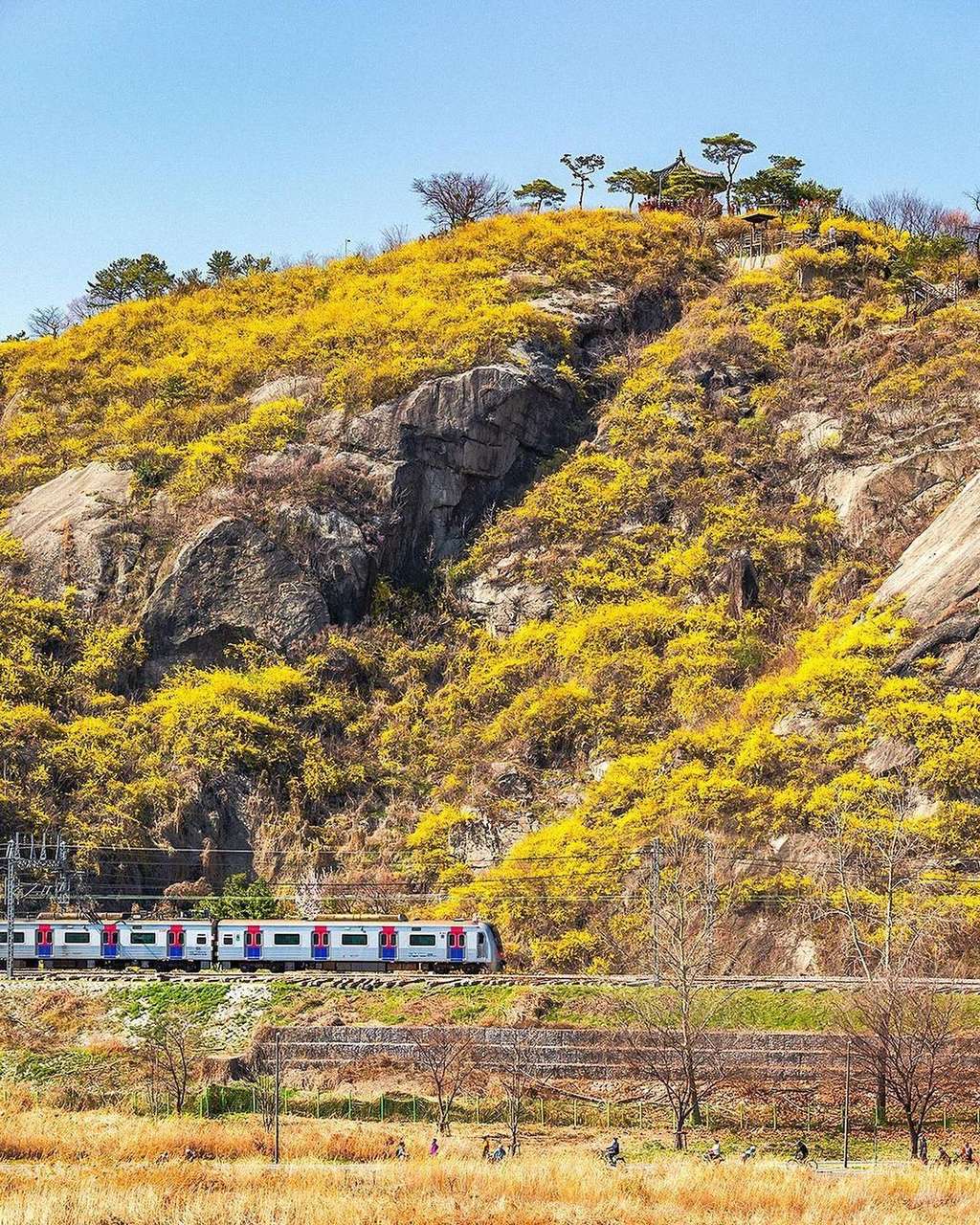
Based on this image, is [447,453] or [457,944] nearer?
[457,944]

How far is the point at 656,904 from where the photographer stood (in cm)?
4769

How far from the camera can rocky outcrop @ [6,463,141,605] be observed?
75.9m

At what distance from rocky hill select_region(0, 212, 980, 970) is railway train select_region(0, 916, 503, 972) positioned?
4021mm

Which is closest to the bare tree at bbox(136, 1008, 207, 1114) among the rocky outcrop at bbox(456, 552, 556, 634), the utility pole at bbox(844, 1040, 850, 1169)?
the utility pole at bbox(844, 1040, 850, 1169)

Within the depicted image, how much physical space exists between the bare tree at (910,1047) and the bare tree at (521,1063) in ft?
29.1

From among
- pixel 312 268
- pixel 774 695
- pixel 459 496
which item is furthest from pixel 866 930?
pixel 312 268

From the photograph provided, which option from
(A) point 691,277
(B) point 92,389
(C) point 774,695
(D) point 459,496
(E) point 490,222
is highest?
(E) point 490,222

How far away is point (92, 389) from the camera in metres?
92.9

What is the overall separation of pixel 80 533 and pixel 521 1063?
1696 inches

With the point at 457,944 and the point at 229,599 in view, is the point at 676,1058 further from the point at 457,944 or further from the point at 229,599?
the point at 229,599

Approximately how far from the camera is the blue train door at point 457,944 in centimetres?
5381

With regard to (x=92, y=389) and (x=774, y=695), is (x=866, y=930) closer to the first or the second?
(x=774, y=695)

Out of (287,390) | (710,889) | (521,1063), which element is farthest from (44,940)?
(287,390)

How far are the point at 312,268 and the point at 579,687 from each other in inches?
1923
